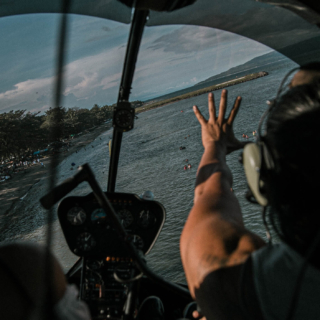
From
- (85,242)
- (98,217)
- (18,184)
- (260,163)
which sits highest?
(260,163)

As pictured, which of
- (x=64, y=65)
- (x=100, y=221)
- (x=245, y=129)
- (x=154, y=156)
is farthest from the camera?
(x=154, y=156)

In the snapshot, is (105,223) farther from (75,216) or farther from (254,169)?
(254,169)

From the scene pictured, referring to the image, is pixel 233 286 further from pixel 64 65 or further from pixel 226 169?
pixel 64 65

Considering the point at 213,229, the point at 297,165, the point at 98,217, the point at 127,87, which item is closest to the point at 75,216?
the point at 98,217

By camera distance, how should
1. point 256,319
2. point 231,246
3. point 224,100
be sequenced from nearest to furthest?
point 256,319 < point 231,246 < point 224,100

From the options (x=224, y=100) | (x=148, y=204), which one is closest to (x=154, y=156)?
(x=148, y=204)

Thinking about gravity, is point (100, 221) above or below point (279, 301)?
below
